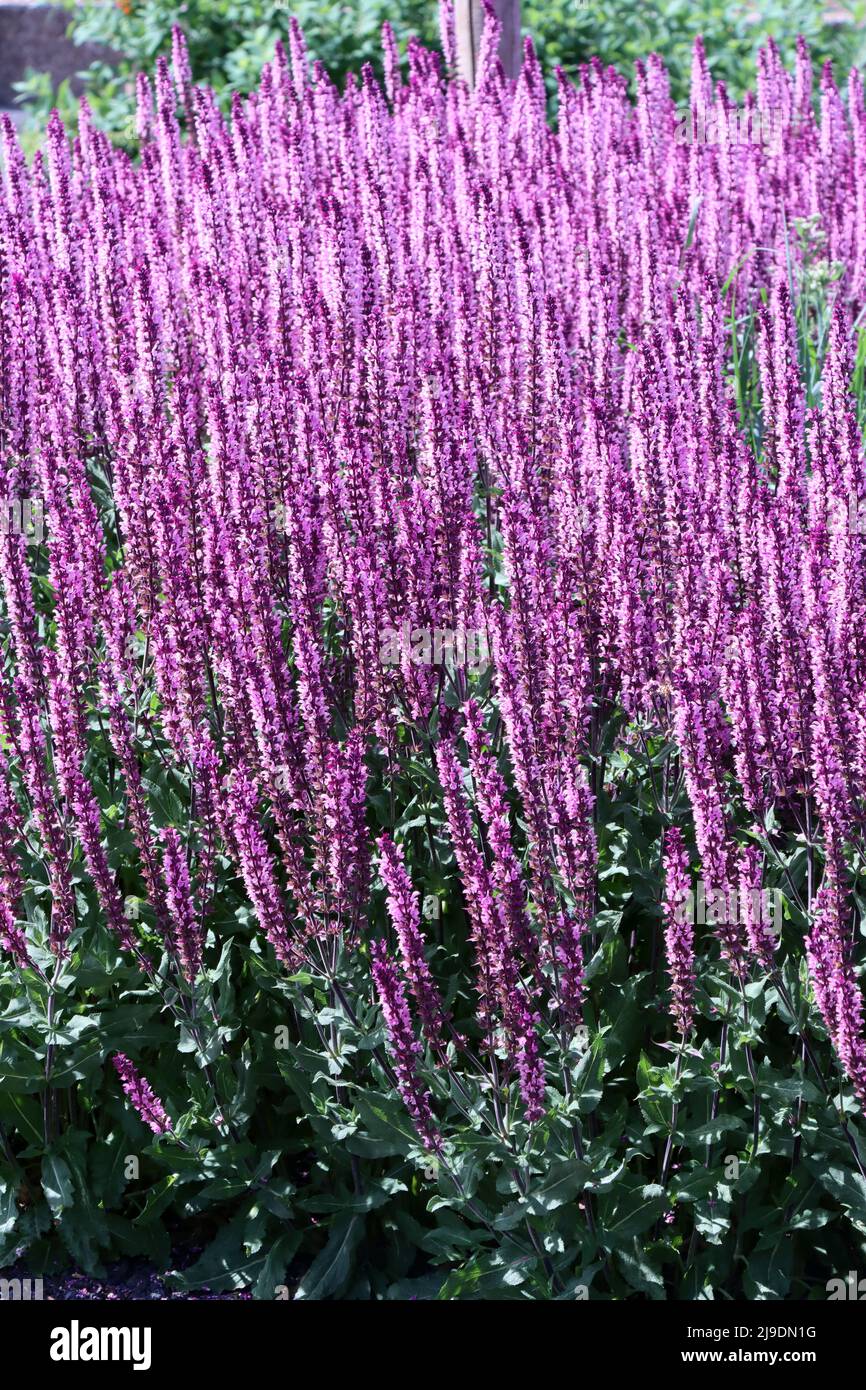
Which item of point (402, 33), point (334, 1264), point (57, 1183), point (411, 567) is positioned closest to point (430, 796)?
point (411, 567)

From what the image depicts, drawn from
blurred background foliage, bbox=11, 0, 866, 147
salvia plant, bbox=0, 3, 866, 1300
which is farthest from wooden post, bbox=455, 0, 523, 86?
salvia plant, bbox=0, 3, 866, 1300

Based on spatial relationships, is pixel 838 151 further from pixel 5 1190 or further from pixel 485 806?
pixel 5 1190

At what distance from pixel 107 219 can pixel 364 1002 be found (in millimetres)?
3092

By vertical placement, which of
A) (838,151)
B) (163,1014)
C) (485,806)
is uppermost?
(838,151)

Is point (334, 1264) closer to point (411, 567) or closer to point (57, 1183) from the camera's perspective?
point (57, 1183)

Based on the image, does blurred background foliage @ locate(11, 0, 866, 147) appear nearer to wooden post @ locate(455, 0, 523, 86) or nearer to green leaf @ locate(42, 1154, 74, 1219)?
wooden post @ locate(455, 0, 523, 86)

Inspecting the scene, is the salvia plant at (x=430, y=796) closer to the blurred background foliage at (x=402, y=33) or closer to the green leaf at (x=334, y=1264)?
the green leaf at (x=334, y=1264)

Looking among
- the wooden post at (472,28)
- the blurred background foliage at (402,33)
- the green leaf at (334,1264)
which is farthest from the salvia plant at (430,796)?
the blurred background foliage at (402,33)

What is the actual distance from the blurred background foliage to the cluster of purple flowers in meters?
6.82

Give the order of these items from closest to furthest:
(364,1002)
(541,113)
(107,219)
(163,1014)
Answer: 1. (364,1002)
2. (163,1014)
3. (107,219)
4. (541,113)

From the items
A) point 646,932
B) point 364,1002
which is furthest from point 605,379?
point 364,1002

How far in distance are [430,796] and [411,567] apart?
1.99 ft

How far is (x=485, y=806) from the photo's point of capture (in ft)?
11.1
